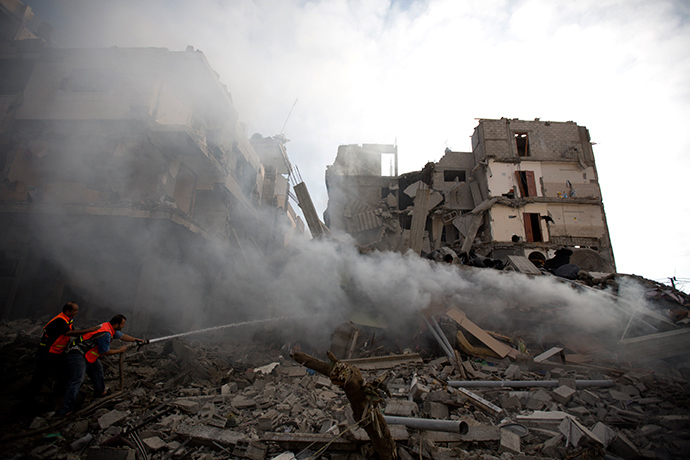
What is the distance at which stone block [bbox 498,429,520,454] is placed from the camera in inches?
131

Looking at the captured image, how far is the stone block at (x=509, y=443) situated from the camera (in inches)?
131

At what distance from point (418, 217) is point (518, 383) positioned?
14.9 ft

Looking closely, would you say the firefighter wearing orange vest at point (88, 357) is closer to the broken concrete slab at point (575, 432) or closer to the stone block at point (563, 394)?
the broken concrete slab at point (575, 432)

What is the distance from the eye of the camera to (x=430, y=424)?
11.7 feet

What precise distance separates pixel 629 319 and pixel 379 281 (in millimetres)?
5381

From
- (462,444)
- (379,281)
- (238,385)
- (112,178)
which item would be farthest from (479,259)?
(112,178)

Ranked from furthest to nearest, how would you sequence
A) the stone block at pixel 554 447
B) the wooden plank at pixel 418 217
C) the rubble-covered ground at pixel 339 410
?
the wooden plank at pixel 418 217
the rubble-covered ground at pixel 339 410
the stone block at pixel 554 447

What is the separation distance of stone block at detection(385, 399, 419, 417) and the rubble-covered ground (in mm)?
14

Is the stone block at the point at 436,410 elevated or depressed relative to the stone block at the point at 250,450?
elevated

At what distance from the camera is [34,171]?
10.5m

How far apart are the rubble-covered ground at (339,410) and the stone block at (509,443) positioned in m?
0.01

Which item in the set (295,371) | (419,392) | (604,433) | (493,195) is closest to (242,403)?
(295,371)

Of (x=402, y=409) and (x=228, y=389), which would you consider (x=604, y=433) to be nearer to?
(x=402, y=409)

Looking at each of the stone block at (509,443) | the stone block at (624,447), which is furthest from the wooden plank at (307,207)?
the stone block at (624,447)
